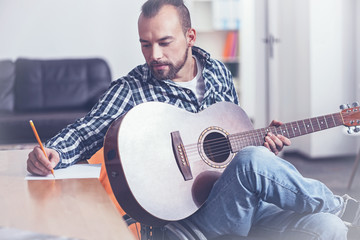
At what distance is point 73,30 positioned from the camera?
3459 millimetres

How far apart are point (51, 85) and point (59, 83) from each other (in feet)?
0.19

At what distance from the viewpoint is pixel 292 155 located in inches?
134

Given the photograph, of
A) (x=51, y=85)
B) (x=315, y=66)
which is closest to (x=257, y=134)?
(x=315, y=66)

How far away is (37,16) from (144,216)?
284 centimetres

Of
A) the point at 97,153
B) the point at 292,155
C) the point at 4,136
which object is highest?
the point at 97,153

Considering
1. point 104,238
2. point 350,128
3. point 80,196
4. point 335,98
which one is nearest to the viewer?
point 104,238

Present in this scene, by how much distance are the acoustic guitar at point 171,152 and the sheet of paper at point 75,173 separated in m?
0.06

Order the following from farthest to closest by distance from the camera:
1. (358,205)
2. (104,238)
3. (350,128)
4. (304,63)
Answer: (304,63)
(350,128)
(358,205)
(104,238)

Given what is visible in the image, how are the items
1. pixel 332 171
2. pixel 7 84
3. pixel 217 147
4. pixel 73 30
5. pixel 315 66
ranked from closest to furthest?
1. pixel 217 147
2. pixel 332 171
3. pixel 315 66
4. pixel 7 84
5. pixel 73 30

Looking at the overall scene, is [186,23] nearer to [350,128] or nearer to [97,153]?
[97,153]

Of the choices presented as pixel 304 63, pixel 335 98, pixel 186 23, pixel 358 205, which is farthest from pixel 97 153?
pixel 304 63

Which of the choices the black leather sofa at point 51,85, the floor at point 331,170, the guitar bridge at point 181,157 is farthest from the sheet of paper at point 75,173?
the black leather sofa at point 51,85

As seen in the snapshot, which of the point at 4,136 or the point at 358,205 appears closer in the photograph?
the point at 358,205

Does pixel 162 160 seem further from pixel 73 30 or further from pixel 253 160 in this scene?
pixel 73 30
